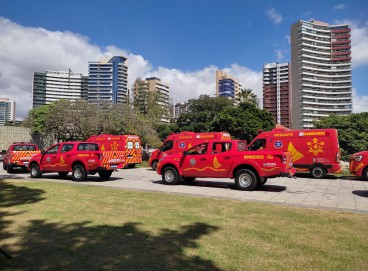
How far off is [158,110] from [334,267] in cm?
5744

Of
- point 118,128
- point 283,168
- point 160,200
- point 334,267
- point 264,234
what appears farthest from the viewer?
point 118,128

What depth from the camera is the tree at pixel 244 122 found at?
52281 mm

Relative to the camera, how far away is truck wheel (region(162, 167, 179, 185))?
42.4ft

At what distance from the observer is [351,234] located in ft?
18.1

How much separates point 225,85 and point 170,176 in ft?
468

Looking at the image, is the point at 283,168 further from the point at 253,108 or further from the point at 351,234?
the point at 253,108

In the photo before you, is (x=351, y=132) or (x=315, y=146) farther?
(x=351, y=132)

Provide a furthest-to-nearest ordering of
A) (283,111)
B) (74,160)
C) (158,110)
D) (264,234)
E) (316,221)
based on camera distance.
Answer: (283,111), (158,110), (74,160), (316,221), (264,234)

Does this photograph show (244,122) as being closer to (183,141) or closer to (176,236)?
(183,141)

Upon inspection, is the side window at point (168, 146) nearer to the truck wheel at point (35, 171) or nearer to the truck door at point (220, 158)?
the truck wheel at point (35, 171)

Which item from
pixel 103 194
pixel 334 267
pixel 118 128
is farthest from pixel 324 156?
pixel 118 128

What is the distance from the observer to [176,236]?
5.34 meters

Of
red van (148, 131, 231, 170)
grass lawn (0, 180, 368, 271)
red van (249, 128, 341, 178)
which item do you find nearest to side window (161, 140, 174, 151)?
red van (148, 131, 231, 170)

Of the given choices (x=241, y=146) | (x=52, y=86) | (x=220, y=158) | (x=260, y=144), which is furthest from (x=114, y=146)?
(x=52, y=86)
